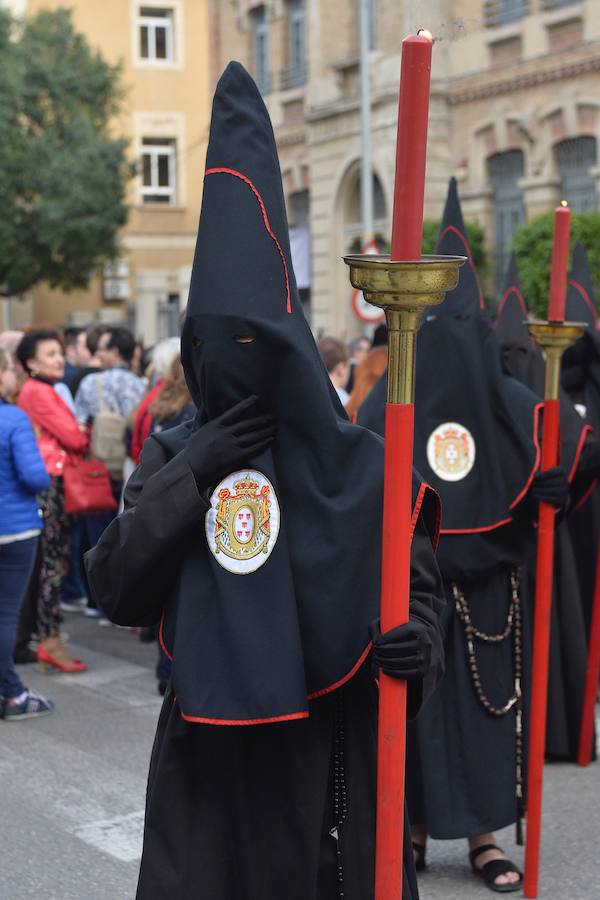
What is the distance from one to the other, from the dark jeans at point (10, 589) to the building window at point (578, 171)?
502 inches

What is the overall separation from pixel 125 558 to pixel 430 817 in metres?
2.03

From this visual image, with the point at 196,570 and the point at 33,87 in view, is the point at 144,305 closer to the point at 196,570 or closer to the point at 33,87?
the point at 33,87

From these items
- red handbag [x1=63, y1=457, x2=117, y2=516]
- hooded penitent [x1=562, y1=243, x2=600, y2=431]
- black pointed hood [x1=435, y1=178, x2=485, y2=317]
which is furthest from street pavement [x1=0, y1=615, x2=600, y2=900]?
hooded penitent [x1=562, y1=243, x2=600, y2=431]

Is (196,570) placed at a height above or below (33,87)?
below

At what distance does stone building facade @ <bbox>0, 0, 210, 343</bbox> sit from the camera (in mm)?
37219

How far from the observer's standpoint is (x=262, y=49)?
26.4 meters

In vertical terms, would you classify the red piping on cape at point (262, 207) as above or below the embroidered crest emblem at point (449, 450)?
above

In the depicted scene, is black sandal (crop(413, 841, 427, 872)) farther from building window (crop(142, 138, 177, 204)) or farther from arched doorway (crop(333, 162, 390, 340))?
building window (crop(142, 138, 177, 204))

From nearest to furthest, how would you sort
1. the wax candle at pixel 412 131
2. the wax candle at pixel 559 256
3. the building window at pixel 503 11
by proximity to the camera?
the wax candle at pixel 412 131 < the wax candle at pixel 559 256 < the building window at pixel 503 11

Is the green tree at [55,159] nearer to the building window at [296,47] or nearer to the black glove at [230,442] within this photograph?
the building window at [296,47]

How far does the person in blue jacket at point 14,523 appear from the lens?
22.1 ft

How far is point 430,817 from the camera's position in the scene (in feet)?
15.0

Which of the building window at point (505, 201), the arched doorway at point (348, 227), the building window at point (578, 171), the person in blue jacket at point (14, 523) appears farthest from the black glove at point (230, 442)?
the arched doorway at point (348, 227)

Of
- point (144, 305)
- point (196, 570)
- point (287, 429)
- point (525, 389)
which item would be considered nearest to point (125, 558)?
point (196, 570)
